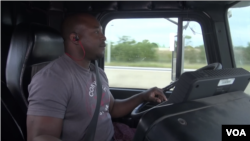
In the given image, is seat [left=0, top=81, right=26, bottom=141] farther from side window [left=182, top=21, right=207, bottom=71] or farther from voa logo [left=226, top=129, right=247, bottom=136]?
side window [left=182, top=21, right=207, bottom=71]

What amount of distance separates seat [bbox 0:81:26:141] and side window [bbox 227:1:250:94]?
1759mm

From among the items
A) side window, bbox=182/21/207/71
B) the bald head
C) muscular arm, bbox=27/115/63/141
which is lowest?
muscular arm, bbox=27/115/63/141

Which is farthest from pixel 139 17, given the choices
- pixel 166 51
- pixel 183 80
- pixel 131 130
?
pixel 183 80

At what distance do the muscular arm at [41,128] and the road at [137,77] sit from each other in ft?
4.75

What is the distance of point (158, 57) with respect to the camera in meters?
2.49

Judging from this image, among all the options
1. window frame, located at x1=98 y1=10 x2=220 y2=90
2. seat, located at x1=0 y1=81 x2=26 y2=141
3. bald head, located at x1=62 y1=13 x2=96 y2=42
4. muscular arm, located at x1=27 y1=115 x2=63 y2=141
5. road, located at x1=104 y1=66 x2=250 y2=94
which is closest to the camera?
muscular arm, located at x1=27 y1=115 x2=63 y2=141

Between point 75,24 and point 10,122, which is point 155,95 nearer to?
point 75,24

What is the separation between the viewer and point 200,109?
871mm

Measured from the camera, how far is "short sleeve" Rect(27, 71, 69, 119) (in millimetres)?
1176

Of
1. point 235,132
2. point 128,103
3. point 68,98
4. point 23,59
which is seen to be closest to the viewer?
point 235,132

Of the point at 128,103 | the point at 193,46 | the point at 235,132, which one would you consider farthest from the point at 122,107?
the point at 235,132

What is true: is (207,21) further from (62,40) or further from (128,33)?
(62,40)

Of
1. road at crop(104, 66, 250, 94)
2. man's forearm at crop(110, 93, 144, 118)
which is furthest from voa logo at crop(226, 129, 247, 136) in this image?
road at crop(104, 66, 250, 94)

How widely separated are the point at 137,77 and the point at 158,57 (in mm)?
478
